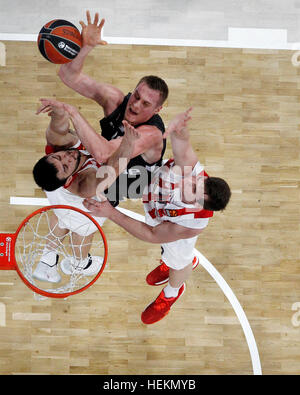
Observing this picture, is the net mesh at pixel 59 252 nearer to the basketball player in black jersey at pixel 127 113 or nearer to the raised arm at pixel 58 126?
the basketball player in black jersey at pixel 127 113

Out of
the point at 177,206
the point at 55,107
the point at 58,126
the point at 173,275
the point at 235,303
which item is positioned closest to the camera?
the point at 55,107

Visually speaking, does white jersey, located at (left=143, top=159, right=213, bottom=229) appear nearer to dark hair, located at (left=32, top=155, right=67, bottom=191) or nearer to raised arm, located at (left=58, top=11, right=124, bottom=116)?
raised arm, located at (left=58, top=11, right=124, bottom=116)

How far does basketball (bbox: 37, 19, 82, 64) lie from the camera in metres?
2.67

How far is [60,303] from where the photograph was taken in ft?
11.9

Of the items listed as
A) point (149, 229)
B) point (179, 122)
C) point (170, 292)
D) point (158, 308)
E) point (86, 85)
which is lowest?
point (158, 308)

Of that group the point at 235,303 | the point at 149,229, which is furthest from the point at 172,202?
the point at 235,303

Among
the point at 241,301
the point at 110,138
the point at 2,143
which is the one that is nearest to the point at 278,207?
the point at 241,301

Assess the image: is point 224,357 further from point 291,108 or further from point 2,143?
point 2,143

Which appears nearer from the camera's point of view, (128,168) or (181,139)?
(181,139)

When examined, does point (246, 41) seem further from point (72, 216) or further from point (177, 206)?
point (72, 216)

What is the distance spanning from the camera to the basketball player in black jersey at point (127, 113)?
278cm

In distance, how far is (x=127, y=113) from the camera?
2.95 meters

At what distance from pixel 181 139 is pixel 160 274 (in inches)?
54.4
